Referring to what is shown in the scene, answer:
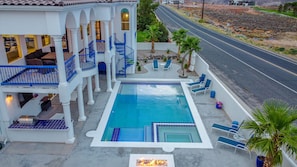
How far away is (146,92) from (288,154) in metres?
12.5

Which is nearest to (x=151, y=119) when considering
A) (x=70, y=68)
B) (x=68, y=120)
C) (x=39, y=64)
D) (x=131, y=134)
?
(x=131, y=134)

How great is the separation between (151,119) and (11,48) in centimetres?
900

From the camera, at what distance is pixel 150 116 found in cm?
1673

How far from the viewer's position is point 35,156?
11734 mm

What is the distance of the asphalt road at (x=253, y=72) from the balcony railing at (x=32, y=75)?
12.2m

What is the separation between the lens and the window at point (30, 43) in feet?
47.3

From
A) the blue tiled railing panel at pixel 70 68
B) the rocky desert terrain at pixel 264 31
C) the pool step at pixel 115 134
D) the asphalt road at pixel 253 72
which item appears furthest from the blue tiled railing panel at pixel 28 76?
the rocky desert terrain at pixel 264 31

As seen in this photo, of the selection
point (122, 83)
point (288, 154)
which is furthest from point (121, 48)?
point (288, 154)

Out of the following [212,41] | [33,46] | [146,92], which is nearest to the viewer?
[33,46]

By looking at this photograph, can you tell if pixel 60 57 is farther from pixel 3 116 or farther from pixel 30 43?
pixel 30 43

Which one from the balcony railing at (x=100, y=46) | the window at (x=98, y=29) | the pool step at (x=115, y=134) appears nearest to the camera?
the pool step at (x=115, y=134)

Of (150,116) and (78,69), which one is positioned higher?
(78,69)

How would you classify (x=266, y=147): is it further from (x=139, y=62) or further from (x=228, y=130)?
(x=139, y=62)

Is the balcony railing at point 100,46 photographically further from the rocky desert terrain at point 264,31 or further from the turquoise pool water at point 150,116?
the rocky desert terrain at point 264,31
